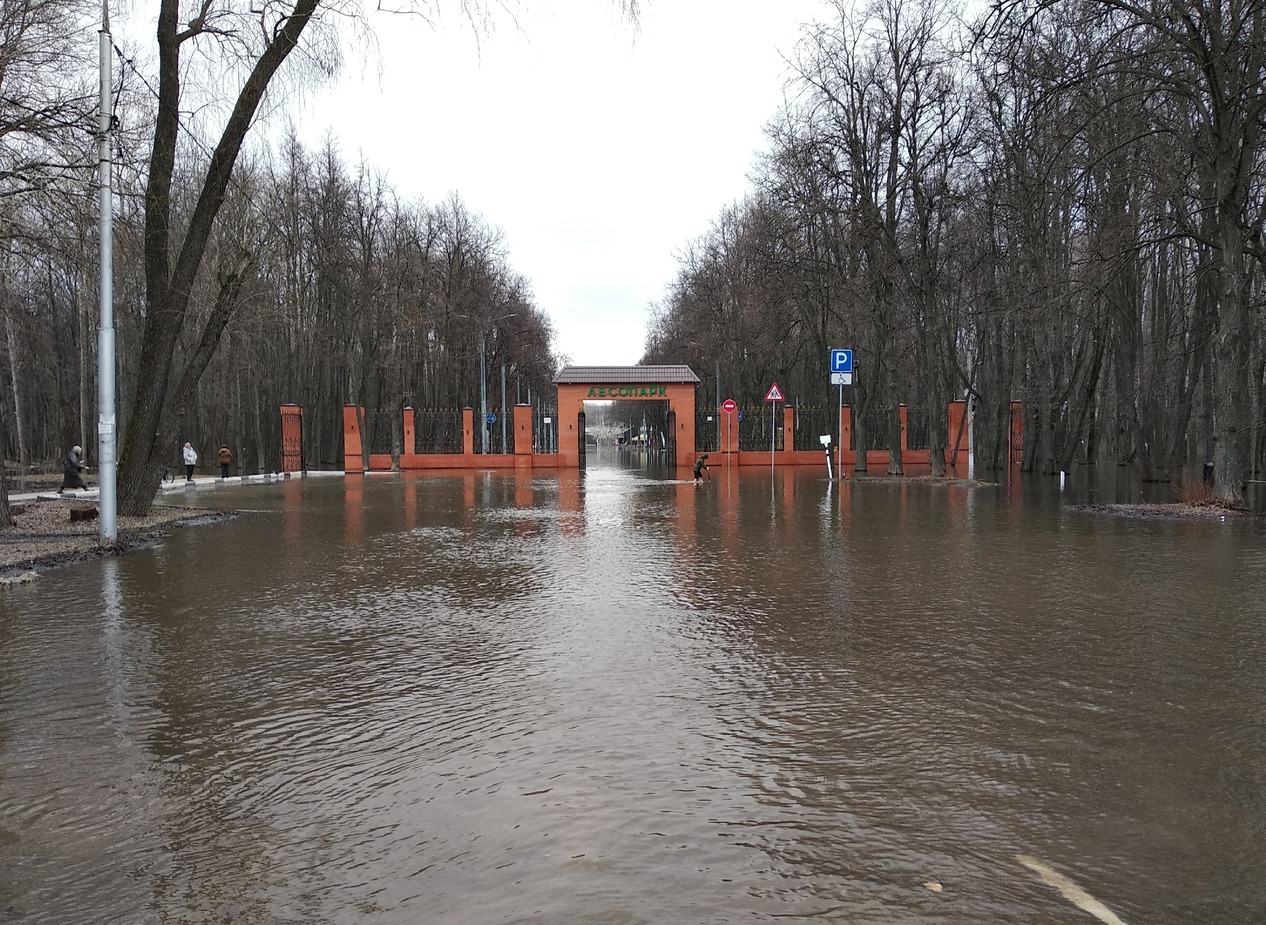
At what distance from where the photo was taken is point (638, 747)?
14.9 feet

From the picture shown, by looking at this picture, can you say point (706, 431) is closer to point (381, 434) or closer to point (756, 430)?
point (756, 430)

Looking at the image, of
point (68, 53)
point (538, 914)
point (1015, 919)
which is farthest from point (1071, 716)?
point (68, 53)

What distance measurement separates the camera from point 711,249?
59.0 m

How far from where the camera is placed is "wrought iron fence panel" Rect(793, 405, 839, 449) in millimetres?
44781

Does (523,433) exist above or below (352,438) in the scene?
above

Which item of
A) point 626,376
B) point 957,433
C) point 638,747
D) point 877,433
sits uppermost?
point 626,376

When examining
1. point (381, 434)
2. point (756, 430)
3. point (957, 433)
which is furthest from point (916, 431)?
point (381, 434)

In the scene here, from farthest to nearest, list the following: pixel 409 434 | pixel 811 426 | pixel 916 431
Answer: pixel 811 426, pixel 409 434, pixel 916 431

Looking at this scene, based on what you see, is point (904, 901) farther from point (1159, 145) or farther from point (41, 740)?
point (1159, 145)

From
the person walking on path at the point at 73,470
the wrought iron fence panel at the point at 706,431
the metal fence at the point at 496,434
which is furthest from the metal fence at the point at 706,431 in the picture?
the person walking on path at the point at 73,470

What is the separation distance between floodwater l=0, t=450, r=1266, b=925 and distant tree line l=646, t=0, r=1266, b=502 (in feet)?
33.5

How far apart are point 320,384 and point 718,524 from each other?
43.9 meters

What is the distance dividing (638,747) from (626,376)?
133 ft

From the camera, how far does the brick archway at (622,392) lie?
145 feet
